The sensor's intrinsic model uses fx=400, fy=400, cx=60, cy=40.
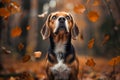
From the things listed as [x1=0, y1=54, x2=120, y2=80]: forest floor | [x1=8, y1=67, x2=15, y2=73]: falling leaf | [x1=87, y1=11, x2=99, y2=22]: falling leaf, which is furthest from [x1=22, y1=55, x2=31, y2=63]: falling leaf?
[x1=87, y1=11, x2=99, y2=22]: falling leaf

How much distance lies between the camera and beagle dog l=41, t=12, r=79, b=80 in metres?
2.82

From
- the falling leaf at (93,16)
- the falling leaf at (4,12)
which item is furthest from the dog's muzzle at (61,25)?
the falling leaf at (4,12)

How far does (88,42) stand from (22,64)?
55cm

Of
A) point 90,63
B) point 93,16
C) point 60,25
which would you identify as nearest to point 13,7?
point 60,25

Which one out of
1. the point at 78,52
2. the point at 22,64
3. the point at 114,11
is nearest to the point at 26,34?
the point at 22,64

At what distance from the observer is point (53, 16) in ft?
9.34

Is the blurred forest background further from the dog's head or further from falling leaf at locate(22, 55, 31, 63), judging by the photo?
the dog's head

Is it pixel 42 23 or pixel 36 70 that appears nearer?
pixel 42 23

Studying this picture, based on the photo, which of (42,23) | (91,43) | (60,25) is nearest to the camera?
(60,25)

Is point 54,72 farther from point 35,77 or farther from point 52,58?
point 35,77

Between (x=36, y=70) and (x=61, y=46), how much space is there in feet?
1.46

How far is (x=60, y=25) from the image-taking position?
2797 millimetres

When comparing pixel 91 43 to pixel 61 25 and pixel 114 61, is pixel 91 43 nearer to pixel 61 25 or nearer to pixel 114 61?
pixel 114 61

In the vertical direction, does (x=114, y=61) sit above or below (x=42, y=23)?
below
